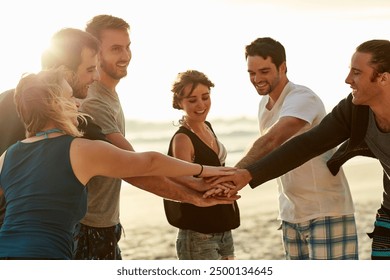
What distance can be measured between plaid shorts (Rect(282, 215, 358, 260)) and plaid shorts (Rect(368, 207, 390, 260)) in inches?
17.2

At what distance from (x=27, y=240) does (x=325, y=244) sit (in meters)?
2.25

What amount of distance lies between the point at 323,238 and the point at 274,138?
0.75 metres

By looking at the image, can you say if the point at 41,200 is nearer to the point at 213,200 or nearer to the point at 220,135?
the point at 213,200

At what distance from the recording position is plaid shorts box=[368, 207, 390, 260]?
4.47m

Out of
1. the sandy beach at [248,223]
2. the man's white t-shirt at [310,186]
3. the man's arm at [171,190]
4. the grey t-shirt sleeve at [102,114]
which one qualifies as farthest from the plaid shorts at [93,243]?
the sandy beach at [248,223]

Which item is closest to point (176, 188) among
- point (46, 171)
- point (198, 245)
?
point (198, 245)

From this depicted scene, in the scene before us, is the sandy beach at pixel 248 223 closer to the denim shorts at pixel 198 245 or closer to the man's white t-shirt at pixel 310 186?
the man's white t-shirt at pixel 310 186

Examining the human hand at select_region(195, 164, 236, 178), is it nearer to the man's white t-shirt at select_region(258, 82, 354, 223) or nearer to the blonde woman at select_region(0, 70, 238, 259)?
the man's white t-shirt at select_region(258, 82, 354, 223)

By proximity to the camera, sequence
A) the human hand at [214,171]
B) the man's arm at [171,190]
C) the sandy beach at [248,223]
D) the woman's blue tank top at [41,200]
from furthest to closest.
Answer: the sandy beach at [248,223]
the human hand at [214,171]
the man's arm at [171,190]
the woman's blue tank top at [41,200]

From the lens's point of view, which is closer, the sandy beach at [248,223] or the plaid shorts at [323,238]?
the plaid shorts at [323,238]

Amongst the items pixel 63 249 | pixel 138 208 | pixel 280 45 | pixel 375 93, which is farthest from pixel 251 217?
pixel 63 249

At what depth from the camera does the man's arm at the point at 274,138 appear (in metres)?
5.11

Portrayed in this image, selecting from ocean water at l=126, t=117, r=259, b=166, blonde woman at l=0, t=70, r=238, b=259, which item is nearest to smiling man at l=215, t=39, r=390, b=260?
blonde woman at l=0, t=70, r=238, b=259

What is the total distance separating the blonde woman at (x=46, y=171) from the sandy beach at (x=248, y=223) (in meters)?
6.19
